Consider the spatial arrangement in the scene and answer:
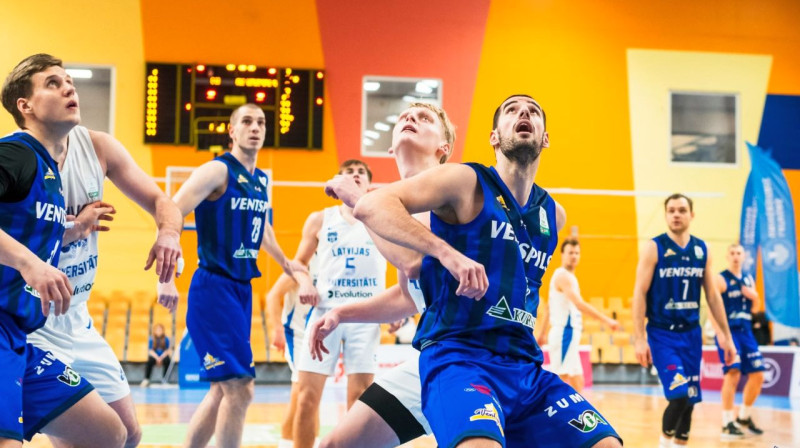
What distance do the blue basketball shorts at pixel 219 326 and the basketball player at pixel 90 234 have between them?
3.86ft

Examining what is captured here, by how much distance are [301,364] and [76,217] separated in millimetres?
2446

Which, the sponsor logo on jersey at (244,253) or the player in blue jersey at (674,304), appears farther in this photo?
the player in blue jersey at (674,304)

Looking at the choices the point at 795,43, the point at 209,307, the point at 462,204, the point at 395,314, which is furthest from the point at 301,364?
the point at 795,43

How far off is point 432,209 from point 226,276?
262 cm

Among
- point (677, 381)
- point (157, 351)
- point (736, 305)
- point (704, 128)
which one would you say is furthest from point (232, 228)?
point (704, 128)

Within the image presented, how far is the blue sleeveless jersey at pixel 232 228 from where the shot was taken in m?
5.60

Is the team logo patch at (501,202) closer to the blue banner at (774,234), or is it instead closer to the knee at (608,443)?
the knee at (608,443)

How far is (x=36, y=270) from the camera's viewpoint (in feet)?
9.66

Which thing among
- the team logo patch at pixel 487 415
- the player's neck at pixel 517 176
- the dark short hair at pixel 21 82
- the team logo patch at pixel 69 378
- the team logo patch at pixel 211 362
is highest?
the dark short hair at pixel 21 82

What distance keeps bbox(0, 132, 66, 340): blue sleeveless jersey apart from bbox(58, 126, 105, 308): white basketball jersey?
30cm

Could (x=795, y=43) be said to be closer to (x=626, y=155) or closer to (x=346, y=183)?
(x=626, y=155)

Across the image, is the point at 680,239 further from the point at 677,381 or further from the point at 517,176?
the point at 517,176

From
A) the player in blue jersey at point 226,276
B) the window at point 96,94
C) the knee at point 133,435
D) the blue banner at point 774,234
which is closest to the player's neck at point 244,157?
the player in blue jersey at point 226,276

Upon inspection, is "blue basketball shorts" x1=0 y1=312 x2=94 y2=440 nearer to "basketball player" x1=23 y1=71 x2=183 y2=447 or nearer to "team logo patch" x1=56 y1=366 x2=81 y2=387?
"team logo patch" x1=56 y1=366 x2=81 y2=387
